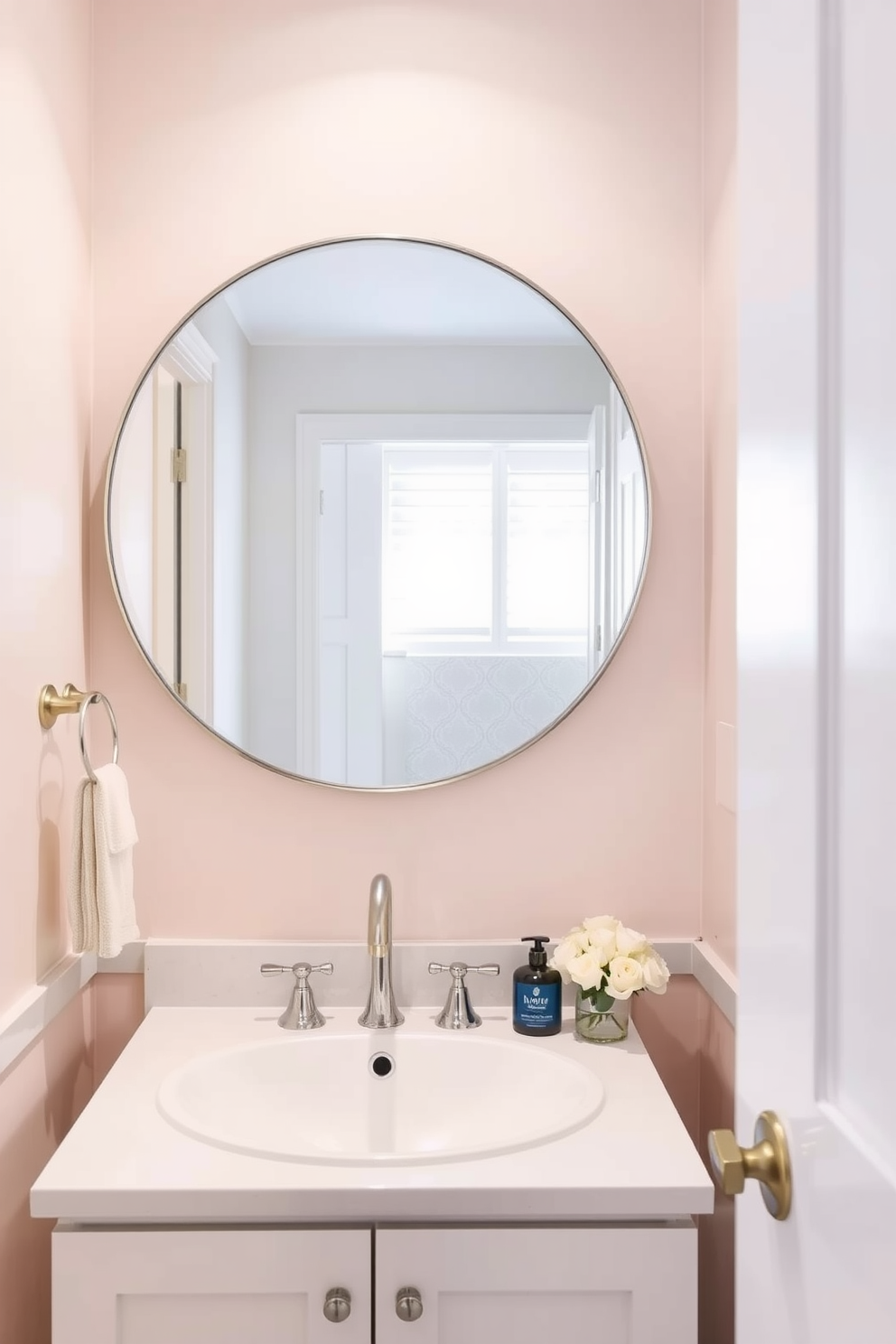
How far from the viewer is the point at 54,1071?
4.52 ft

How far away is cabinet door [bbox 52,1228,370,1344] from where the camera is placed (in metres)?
1.03

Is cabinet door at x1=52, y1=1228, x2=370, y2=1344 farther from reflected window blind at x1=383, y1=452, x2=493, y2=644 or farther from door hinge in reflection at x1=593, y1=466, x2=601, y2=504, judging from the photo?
door hinge in reflection at x1=593, y1=466, x2=601, y2=504

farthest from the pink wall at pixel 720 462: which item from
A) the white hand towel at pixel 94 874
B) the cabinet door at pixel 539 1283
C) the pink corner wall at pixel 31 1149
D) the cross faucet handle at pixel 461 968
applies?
the pink corner wall at pixel 31 1149

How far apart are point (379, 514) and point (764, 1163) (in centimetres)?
107

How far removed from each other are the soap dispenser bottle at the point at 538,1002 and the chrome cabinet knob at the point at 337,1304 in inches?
17.2

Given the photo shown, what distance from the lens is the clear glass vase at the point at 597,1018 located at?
139 cm

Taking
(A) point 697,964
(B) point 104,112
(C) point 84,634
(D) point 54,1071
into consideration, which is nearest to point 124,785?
(C) point 84,634

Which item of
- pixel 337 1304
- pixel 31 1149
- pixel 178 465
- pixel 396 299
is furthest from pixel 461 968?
pixel 396 299

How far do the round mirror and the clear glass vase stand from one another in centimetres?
35

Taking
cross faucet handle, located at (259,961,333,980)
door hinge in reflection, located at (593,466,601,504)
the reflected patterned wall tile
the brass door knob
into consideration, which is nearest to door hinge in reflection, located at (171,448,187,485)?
the reflected patterned wall tile

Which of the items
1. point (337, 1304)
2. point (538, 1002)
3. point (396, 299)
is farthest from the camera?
point (396, 299)

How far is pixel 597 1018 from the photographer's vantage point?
140 centimetres

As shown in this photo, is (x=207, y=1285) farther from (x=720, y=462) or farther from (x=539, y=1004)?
(x=720, y=462)

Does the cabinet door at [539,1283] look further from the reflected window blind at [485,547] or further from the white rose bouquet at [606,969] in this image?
the reflected window blind at [485,547]
